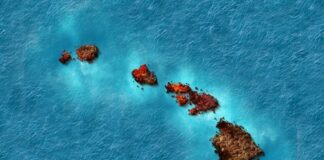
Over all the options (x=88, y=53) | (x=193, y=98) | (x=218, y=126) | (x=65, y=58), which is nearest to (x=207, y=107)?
(x=193, y=98)

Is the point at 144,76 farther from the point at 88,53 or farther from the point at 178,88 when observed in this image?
the point at 88,53

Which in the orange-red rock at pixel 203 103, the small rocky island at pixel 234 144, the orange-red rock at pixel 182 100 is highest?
the orange-red rock at pixel 182 100

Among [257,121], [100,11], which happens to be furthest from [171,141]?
[100,11]

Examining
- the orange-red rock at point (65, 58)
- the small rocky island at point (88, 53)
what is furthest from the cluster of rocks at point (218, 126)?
the orange-red rock at point (65, 58)

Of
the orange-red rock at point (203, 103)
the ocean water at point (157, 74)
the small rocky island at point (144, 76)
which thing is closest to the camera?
the ocean water at point (157, 74)

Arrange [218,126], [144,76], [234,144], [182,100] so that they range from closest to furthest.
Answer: [234,144] < [218,126] < [182,100] < [144,76]

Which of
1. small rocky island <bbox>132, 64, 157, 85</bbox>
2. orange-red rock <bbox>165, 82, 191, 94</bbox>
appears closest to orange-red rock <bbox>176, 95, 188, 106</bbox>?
orange-red rock <bbox>165, 82, 191, 94</bbox>

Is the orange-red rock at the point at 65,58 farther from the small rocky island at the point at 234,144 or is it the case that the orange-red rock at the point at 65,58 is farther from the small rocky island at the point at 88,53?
the small rocky island at the point at 234,144
